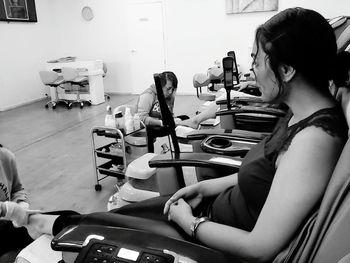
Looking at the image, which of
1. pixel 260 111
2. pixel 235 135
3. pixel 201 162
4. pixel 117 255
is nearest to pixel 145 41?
pixel 260 111

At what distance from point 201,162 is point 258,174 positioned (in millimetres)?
360

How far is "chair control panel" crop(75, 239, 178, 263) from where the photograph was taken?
25.9 inches

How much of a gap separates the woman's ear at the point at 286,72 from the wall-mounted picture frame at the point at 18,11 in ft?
20.6

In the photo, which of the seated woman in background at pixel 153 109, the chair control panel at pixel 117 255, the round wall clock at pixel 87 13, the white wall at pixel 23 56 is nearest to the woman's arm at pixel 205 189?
the chair control panel at pixel 117 255

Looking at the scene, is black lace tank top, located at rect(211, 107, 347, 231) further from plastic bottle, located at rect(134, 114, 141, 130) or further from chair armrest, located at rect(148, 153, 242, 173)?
plastic bottle, located at rect(134, 114, 141, 130)

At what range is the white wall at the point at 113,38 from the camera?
6105 mm

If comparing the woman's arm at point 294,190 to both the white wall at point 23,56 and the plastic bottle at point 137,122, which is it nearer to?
the plastic bottle at point 137,122

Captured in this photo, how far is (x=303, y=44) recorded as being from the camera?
0.75 metres

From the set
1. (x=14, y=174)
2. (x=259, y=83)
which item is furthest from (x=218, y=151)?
(x=14, y=174)

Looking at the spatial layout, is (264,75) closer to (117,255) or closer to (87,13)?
(117,255)

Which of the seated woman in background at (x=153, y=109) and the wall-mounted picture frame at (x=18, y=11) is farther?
the wall-mounted picture frame at (x=18, y=11)

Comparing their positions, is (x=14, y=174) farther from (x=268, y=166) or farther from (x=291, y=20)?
(x=291, y=20)

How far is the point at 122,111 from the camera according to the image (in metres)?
2.75

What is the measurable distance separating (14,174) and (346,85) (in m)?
1.35
